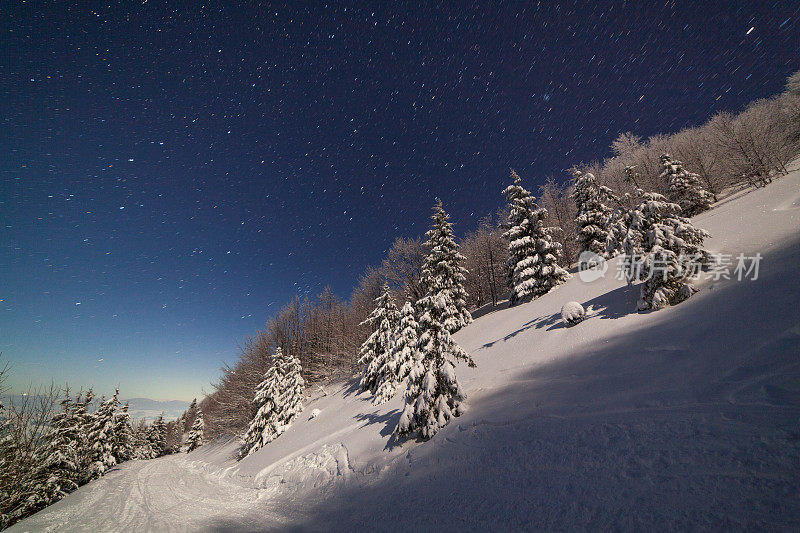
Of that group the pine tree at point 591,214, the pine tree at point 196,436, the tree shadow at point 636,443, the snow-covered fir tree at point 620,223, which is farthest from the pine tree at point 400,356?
the pine tree at point 196,436

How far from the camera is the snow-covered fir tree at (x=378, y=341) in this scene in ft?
61.5

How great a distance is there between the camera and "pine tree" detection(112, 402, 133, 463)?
27.7 metres

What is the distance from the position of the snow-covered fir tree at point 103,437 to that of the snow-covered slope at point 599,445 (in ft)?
59.7

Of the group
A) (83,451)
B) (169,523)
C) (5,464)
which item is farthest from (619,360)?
(83,451)

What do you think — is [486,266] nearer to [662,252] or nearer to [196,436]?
[662,252]

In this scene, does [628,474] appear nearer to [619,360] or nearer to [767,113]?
[619,360]

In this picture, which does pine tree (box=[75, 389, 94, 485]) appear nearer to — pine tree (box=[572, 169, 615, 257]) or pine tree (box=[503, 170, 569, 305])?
pine tree (box=[503, 170, 569, 305])

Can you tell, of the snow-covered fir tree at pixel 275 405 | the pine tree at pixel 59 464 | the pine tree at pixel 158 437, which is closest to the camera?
the pine tree at pixel 59 464

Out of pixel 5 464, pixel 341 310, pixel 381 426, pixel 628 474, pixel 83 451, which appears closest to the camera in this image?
pixel 628 474

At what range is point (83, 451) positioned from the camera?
2384 centimetres

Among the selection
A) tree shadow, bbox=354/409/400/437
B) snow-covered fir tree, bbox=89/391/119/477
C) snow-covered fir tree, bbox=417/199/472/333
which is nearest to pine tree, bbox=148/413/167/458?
snow-covered fir tree, bbox=89/391/119/477

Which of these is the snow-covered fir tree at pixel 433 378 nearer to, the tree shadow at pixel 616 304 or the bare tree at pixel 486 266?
the tree shadow at pixel 616 304

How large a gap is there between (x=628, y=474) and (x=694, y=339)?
435 cm

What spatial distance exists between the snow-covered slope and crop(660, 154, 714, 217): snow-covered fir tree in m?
18.7
